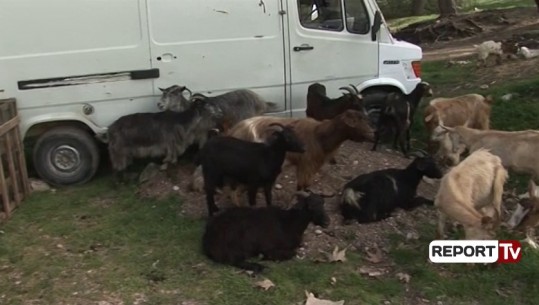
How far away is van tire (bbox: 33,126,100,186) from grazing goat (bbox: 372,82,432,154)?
3.95 metres

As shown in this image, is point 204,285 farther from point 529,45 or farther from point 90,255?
point 529,45

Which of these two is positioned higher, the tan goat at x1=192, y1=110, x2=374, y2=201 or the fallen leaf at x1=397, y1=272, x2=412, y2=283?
the tan goat at x1=192, y1=110, x2=374, y2=201

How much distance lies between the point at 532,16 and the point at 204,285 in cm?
1773

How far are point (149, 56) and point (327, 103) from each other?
2.48 metres

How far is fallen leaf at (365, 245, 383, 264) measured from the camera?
6.02 meters

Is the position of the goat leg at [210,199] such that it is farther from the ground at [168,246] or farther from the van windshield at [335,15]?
the van windshield at [335,15]

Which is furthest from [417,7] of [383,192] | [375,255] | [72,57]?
[375,255]

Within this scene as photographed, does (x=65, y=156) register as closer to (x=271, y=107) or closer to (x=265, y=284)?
(x=271, y=107)

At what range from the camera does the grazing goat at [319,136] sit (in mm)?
7238

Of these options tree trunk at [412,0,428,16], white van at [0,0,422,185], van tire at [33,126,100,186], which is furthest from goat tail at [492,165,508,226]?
tree trunk at [412,0,428,16]

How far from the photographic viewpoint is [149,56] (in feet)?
27.9

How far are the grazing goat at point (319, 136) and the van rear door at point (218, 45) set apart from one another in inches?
53.8

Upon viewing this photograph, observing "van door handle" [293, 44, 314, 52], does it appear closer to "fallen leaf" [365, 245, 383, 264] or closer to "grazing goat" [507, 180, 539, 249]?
"fallen leaf" [365, 245, 383, 264]

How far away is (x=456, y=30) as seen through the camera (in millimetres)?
20281
